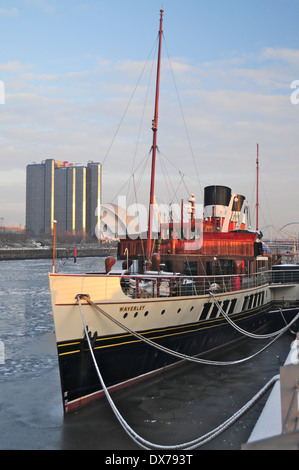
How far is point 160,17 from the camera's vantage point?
19.7 meters

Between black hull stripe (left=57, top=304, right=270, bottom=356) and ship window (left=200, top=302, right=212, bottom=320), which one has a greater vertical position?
ship window (left=200, top=302, right=212, bottom=320)

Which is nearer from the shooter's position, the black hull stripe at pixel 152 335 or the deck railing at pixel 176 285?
the black hull stripe at pixel 152 335

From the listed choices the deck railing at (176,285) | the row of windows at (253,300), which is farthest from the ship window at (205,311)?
the row of windows at (253,300)

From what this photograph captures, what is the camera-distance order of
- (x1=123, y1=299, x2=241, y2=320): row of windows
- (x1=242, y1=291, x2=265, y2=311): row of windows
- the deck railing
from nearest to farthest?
the deck railing
(x1=123, y1=299, x2=241, y2=320): row of windows
(x1=242, y1=291, x2=265, y2=311): row of windows

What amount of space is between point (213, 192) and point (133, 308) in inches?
692

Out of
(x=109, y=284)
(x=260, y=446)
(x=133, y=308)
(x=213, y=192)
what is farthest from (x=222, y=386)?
(x=213, y=192)

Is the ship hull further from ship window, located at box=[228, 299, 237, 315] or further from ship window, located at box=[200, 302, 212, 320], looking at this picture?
ship window, located at box=[228, 299, 237, 315]

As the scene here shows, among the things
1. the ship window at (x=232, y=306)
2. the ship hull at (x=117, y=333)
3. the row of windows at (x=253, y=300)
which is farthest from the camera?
the row of windows at (x=253, y=300)

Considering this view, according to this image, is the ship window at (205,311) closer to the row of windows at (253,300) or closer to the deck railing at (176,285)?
the deck railing at (176,285)
